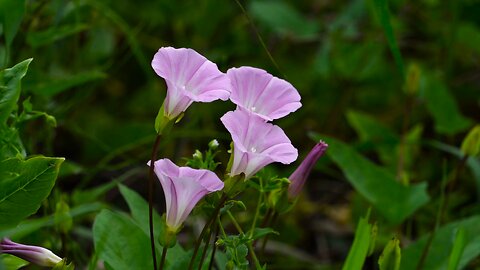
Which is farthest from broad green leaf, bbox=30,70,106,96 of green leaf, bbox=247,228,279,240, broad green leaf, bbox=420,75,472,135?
broad green leaf, bbox=420,75,472,135

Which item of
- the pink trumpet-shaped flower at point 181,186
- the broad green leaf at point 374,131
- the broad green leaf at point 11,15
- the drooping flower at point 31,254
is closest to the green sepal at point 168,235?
the pink trumpet-shaped flower at point 181,186

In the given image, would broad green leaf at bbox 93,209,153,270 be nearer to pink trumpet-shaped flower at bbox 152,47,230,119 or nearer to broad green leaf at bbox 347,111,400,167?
pink trumpet-shaped flower at bbox 152,47,230,119

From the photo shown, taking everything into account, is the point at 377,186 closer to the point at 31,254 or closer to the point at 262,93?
the point at 262,93

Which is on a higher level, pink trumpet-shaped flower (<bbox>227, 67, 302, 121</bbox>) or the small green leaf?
pink trumpet-shaped flower (<bbox>227, 67, 302, 121</bbox>)

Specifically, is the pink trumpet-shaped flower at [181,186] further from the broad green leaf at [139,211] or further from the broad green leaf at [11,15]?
the broad green leaf at [11,15]

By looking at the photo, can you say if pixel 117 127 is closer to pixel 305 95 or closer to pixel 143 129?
pixel 143 129

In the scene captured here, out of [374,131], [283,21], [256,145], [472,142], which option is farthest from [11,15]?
[283,21]

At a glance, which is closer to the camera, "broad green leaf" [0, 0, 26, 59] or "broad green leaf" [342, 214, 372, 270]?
"broad green leaf" [342, 214, 372, 270]
